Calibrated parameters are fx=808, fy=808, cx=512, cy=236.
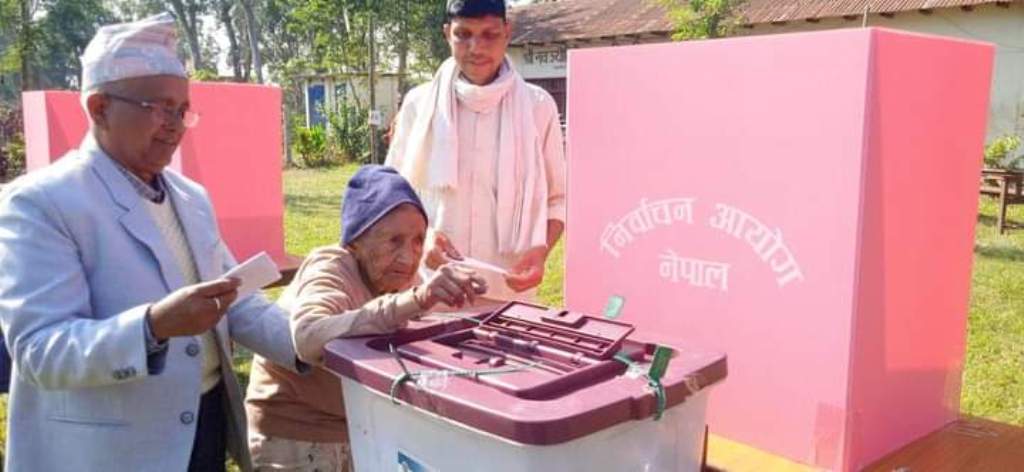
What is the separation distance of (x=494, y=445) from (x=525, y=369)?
145 mm

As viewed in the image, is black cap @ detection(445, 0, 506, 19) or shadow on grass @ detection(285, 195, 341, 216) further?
shadow on grass @ detection(285, 195, 341, 216)

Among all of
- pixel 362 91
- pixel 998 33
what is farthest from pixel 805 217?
pixel 362 91

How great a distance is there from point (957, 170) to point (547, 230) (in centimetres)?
118

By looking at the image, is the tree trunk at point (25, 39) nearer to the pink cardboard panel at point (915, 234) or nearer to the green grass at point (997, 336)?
the green grass at point (997, 336)

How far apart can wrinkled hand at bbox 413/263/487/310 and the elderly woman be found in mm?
213

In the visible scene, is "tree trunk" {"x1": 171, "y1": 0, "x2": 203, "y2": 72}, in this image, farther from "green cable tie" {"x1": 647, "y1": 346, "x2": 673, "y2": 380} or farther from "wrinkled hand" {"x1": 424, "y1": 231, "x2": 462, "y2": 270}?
"green cable tie" {"x1": 647, "y1": 346, "x2": 673, "y2": 380}

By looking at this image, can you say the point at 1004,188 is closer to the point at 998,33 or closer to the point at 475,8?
the point at 998,33

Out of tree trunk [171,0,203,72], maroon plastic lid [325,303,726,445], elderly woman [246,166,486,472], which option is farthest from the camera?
tree trunk [171,0,203,72]

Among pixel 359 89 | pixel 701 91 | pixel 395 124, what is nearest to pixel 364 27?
pixel 359 89

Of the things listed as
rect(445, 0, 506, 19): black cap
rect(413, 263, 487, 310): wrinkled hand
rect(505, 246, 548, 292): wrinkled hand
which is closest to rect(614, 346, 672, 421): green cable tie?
rect(413, 263, 487, 310): wrinkled hand

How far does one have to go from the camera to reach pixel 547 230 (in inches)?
97.2

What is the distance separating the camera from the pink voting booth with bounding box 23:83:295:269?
12.4ft

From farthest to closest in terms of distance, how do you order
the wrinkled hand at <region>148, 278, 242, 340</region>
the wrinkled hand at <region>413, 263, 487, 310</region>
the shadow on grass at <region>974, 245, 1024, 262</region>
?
1. the shadow on grass at <region>974, 245, 1024, 262</region>
2. the wrinkled hand at <region>413, 263, 487, 310</region>
3. the wrinkled hand at <region>148, 278, 242, 340</region>

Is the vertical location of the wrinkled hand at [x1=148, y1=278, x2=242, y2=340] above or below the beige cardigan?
above
